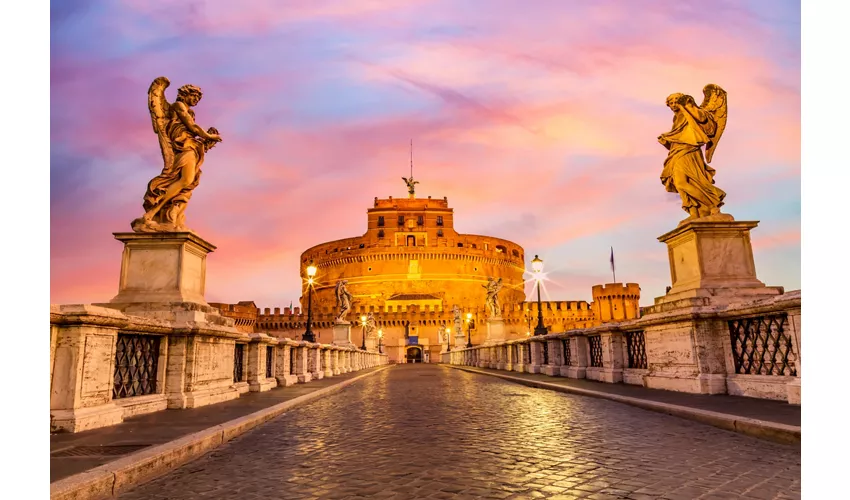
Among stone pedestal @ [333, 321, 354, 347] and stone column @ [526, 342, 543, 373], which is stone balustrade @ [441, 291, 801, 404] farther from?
stone pedestal @ [333, 321, 354, 347]

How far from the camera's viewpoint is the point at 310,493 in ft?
10.1

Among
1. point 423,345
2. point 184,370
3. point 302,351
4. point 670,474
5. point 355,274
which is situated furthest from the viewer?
point 355,274

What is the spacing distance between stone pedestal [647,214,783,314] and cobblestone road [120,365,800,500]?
96.2 inches

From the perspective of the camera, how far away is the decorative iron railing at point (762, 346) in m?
6.01

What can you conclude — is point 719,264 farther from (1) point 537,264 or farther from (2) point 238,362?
Answer: (1) point 537,264

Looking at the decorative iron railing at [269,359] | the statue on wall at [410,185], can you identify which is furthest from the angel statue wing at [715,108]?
the statue on wall at [410,185]

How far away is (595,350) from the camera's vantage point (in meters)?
11.9

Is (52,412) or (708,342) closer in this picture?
(52,412)

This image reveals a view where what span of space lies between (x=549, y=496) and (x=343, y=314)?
2534cm

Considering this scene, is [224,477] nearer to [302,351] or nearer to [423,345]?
[302,351]

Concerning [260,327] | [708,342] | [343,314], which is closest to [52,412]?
[708,342]

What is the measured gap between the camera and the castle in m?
70.4

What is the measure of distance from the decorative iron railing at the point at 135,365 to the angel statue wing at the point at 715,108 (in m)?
9.26

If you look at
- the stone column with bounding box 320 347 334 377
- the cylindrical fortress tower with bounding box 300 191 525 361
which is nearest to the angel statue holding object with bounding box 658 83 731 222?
the stone column with bounding box 320 347 334 377
